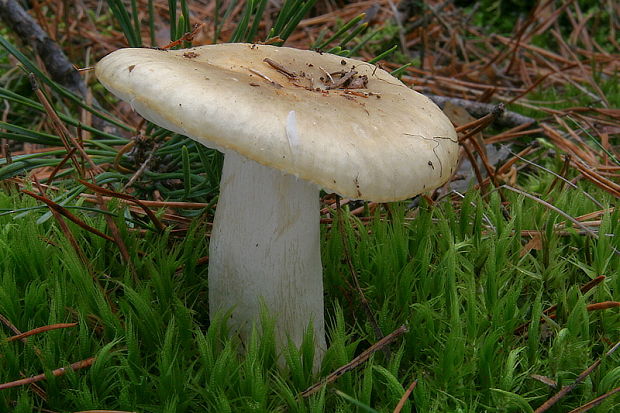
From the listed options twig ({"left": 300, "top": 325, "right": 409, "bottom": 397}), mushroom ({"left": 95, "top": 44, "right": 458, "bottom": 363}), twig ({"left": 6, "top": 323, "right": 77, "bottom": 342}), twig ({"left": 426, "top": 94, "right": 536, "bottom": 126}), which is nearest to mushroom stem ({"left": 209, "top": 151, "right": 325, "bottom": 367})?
mushroom ({"left": 95, "top": 44, "right": 458, "bottom": 363})

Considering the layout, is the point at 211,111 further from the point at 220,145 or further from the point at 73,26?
the point at 73,26

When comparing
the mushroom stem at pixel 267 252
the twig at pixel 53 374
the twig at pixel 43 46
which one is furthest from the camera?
the twig at pixel 43 46

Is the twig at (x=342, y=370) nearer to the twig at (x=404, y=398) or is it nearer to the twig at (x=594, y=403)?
the twig at (x=404, y=398)

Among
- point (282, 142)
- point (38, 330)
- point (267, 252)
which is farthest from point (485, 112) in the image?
point (38, 330)

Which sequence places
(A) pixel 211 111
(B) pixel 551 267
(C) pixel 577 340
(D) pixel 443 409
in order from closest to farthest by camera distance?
(A) pixel 211 111, (D) pixel 443 409, (C) pixel 577 340, (B) pixel 551 267

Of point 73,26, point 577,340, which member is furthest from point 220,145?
point 73,26

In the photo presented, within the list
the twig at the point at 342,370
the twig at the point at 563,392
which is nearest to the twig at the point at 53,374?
the twig at the point at 342,370

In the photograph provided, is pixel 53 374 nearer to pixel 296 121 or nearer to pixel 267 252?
pixel 267 252
